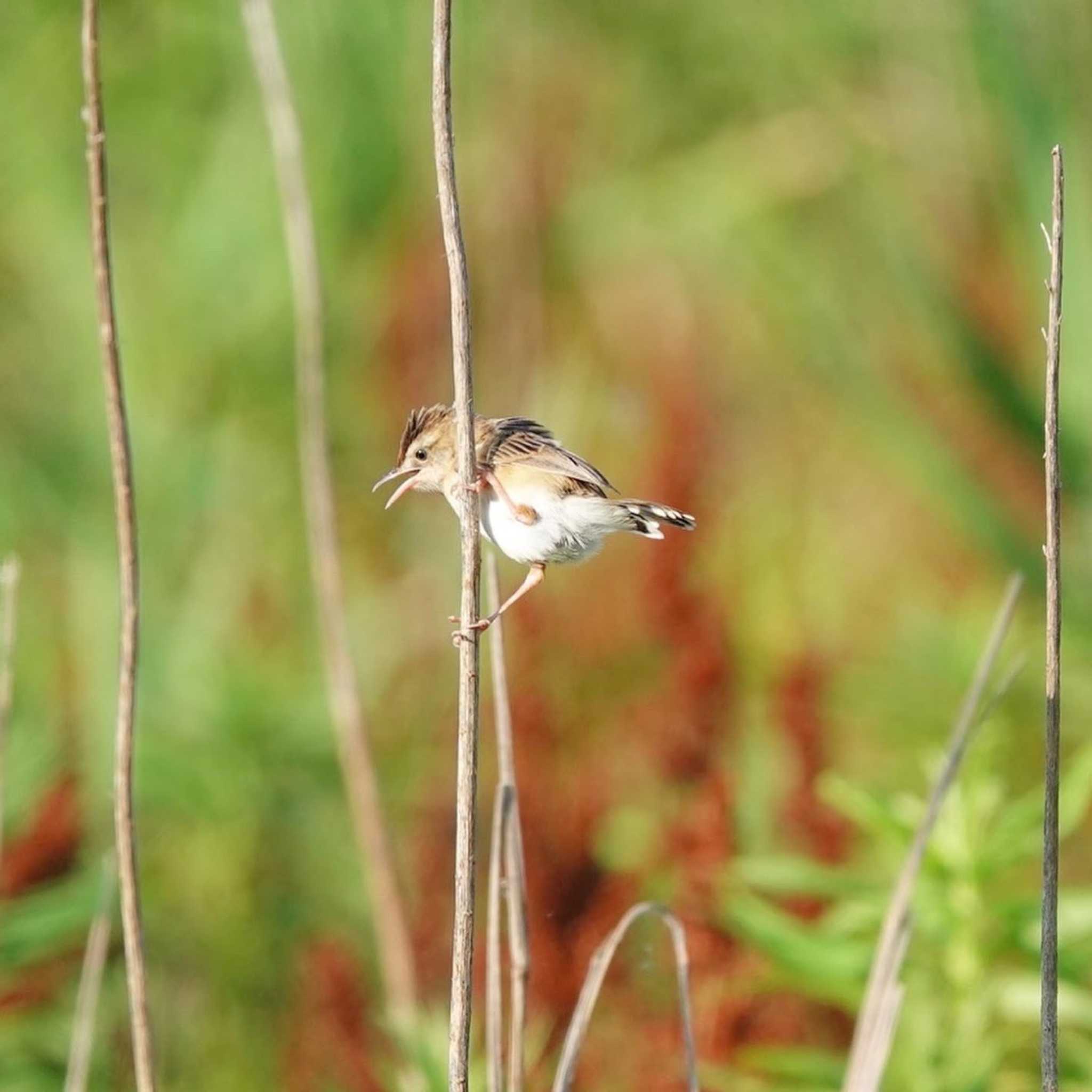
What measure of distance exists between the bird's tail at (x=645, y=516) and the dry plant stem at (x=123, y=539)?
0.51 meters

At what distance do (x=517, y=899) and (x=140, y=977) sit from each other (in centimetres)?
36

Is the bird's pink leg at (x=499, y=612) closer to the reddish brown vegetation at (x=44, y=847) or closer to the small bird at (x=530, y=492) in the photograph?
the small bird at (x=530, y=492)

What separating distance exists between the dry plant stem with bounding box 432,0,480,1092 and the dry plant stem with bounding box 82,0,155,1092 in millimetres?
306

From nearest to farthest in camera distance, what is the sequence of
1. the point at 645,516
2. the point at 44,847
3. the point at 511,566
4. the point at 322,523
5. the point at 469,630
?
the point at 469,630 → the point at 645,516 → the point at 322,523 → the point at 44,847 → the point at 511,566

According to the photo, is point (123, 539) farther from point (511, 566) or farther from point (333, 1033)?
point (511, 566)

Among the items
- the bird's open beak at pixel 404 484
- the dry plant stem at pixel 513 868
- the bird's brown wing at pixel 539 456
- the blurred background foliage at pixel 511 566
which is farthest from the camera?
the blurred background foliage at pixel 511 566

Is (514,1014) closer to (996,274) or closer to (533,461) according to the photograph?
(533,461)

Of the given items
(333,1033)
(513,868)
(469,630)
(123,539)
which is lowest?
(333,1033)

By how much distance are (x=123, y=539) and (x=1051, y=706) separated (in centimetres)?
80

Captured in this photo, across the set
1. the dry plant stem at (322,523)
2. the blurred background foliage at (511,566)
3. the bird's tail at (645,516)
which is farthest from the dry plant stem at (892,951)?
the dry plant stem at (322,523)

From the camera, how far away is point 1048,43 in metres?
3.83

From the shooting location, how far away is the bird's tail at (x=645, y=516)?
1698 mm

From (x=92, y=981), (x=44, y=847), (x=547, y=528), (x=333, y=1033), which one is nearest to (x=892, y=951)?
(x=547, y=528)

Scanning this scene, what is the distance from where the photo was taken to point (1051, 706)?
1.38 metres
